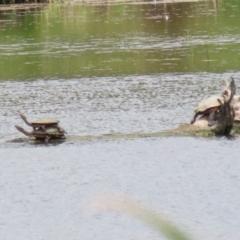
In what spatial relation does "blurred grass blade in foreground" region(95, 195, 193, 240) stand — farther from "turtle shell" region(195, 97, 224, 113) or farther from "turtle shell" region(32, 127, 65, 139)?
"turtle shell" region(32, 127, 65, 139)

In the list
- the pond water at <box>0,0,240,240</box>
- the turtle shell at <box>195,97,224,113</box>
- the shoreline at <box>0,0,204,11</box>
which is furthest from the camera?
the shoreline at <box>0,0,204,11</box>

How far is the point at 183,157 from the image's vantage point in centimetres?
1466

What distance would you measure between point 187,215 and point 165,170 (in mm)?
3038

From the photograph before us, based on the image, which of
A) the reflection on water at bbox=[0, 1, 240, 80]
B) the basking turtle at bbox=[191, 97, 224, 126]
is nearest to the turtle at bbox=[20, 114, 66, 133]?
the basking turtle at bbox=[191, 97, 224, 126]

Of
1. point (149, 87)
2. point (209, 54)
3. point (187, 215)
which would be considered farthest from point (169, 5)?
point (187, 215)

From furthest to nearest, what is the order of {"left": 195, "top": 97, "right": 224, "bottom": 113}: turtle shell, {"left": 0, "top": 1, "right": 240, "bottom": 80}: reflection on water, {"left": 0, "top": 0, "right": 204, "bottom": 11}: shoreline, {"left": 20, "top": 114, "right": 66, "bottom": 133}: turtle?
{"left": 0, "top": 0, "right": 204, "bottom": 11}: shoreline
{"left": 0, "top": 1, "right": 240, "bottom": 80}: reflection on water
{"left": 20, "top": 114, "right": 66, "bottom": 133}: turtle
{"left": 195, "top": 97, "right": 224, "bottom": 113}: turtle shell

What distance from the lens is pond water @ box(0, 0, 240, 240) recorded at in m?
10.9

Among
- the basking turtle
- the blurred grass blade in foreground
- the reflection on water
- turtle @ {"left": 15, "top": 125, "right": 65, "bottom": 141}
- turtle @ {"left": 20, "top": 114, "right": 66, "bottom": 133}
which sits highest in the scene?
the blurred grass blade in foreground

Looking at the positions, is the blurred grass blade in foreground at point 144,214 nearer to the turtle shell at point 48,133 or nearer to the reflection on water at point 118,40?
the turtle shell at point 48,133

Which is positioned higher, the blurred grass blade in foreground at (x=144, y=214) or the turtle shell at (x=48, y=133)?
the blurred grass blade in foreground at (x=144, y=214)

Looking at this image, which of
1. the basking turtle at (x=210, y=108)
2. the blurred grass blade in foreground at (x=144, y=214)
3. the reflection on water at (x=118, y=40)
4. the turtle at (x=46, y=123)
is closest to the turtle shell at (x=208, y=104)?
the basking turtle at (x=210, y=108)

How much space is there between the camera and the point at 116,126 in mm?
17859

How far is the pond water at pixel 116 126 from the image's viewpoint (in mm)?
10914

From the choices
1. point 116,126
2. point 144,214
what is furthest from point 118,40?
point 144,214
